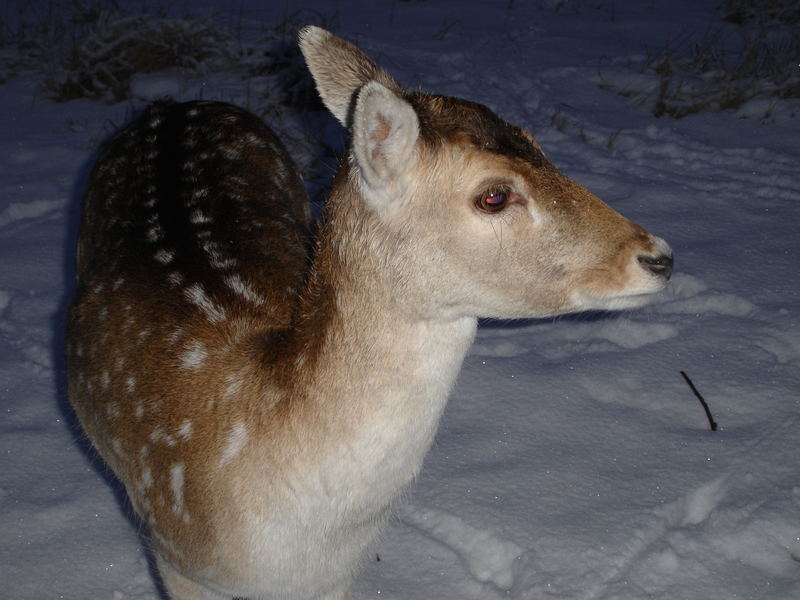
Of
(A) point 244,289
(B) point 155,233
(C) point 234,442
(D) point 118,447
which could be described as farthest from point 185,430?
(B) point 155,233

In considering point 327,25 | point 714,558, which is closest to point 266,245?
point 714,558

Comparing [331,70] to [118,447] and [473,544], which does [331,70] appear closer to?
[118,447]

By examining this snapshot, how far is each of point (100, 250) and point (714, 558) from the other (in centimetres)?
257

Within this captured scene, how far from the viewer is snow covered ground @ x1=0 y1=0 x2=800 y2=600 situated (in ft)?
10.2

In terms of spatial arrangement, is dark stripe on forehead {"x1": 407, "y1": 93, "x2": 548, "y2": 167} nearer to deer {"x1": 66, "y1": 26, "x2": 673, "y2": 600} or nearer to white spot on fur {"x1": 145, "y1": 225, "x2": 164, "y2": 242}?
deer {"x1": 66, "y1": 26, "x2": 673, "y2": 600}

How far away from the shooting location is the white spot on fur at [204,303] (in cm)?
273

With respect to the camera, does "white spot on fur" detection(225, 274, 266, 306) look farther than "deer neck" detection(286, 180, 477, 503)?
Yes

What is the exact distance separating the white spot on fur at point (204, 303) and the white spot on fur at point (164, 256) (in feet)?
0.54

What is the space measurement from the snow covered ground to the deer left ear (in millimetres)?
1621

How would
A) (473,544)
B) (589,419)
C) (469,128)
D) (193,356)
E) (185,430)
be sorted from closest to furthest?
(469,128) < (185,430) < (193,356) < (473,544) < (589,419)

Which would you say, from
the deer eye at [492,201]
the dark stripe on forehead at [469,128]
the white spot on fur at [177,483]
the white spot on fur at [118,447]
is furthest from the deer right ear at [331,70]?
the white spot on fur at [118,447]

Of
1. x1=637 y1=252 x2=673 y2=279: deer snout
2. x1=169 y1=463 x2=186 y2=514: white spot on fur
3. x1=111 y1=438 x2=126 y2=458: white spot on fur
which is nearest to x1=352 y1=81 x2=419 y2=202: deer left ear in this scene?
x1=637 y1=252 x2=673 y2=279: deer snout

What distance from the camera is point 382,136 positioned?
2.10m

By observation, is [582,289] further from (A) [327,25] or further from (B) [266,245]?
(A) [327,25]
